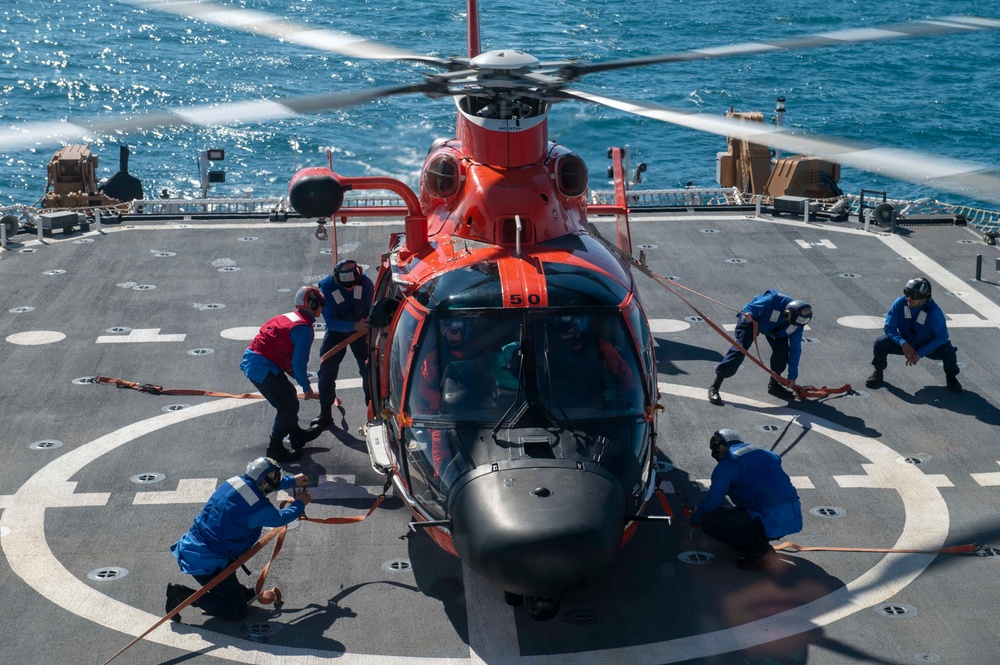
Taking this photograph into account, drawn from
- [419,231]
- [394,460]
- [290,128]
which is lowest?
[290,128]

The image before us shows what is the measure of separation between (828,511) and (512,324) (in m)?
4.26

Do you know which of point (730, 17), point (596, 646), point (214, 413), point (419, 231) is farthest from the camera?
point (730, 17)

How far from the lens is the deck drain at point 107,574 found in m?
10.5

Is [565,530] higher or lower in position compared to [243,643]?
higher

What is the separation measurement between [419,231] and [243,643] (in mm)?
4915

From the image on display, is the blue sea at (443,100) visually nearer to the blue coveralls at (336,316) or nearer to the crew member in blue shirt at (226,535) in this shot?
the blue coveralls at (336,316)

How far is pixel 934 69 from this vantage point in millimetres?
64250

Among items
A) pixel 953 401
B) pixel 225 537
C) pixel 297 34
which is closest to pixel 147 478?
pixel 225 537

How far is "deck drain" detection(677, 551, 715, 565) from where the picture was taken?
35.7 feet

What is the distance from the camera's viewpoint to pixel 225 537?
9742 millimetres

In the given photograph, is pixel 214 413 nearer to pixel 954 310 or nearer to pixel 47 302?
pixel 47 302

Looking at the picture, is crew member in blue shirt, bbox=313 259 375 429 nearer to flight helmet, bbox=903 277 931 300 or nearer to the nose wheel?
the nose wheel

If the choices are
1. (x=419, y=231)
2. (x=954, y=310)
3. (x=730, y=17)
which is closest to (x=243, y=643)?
(x=419, y=231)

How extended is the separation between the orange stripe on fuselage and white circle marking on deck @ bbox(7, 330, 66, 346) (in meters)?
8.67
